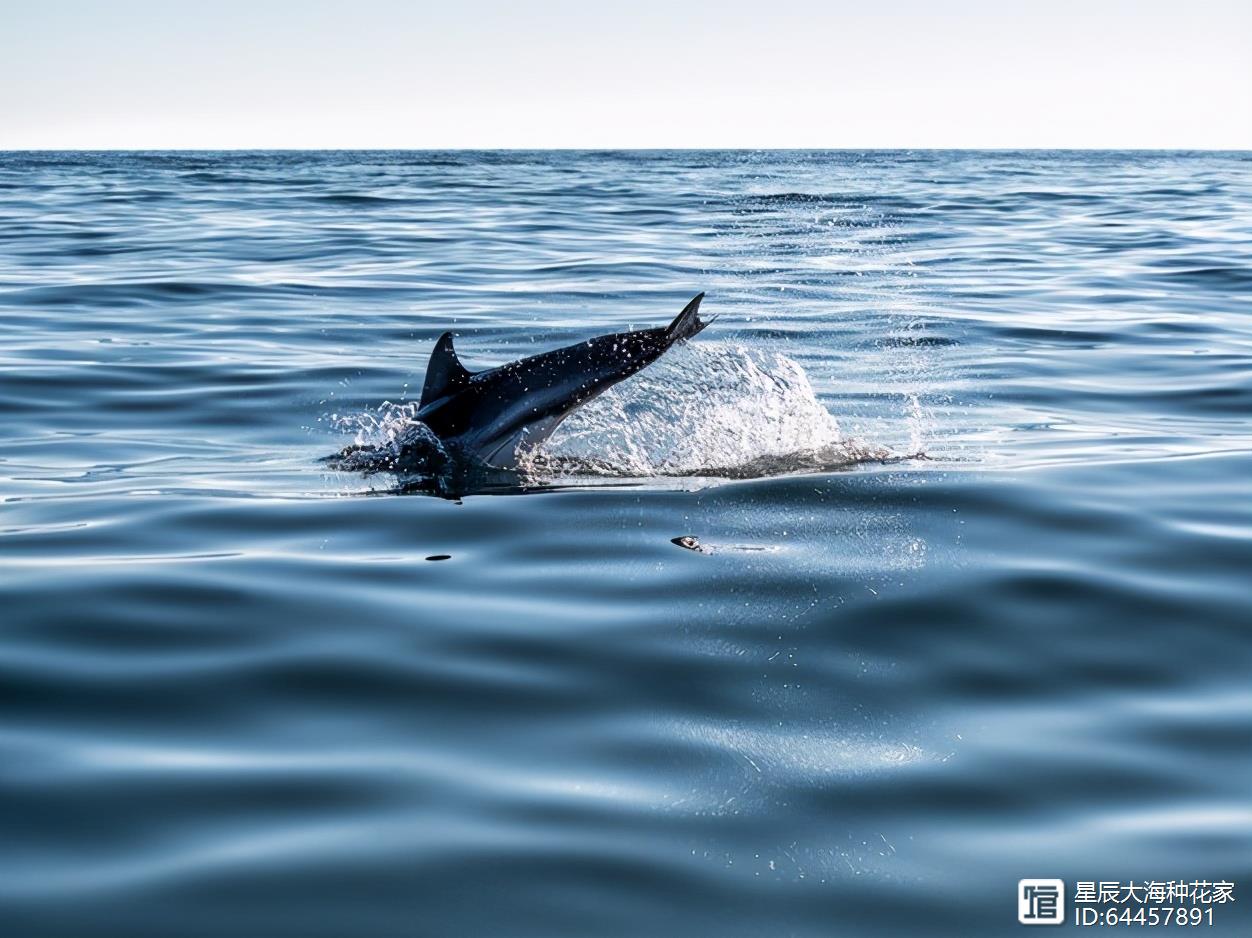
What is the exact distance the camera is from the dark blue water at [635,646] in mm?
3543

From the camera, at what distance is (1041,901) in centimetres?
346

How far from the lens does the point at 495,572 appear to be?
6.26 metres

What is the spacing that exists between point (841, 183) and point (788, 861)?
48.5 m

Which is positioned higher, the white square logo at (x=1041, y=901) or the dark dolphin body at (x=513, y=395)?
the dark dolphin body at (x=513, y=395)

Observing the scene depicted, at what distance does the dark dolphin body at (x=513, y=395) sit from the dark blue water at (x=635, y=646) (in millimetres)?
315

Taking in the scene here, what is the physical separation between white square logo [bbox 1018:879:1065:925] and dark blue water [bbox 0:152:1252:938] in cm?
3

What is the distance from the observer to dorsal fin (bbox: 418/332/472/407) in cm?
852

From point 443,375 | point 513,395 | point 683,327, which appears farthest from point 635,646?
point 443,375

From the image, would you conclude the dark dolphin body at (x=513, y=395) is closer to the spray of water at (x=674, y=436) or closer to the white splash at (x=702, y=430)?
the spray of water at (x=674, y=436)

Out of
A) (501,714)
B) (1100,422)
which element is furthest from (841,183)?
(501,714)

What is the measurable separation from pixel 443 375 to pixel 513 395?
1.55 ft

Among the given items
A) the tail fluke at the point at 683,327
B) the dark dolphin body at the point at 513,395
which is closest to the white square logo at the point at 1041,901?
the tail fluke at the point at 683,327

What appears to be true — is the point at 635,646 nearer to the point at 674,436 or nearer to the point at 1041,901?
the point at 1041,901

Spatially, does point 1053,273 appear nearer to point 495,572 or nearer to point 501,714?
point 495,572
